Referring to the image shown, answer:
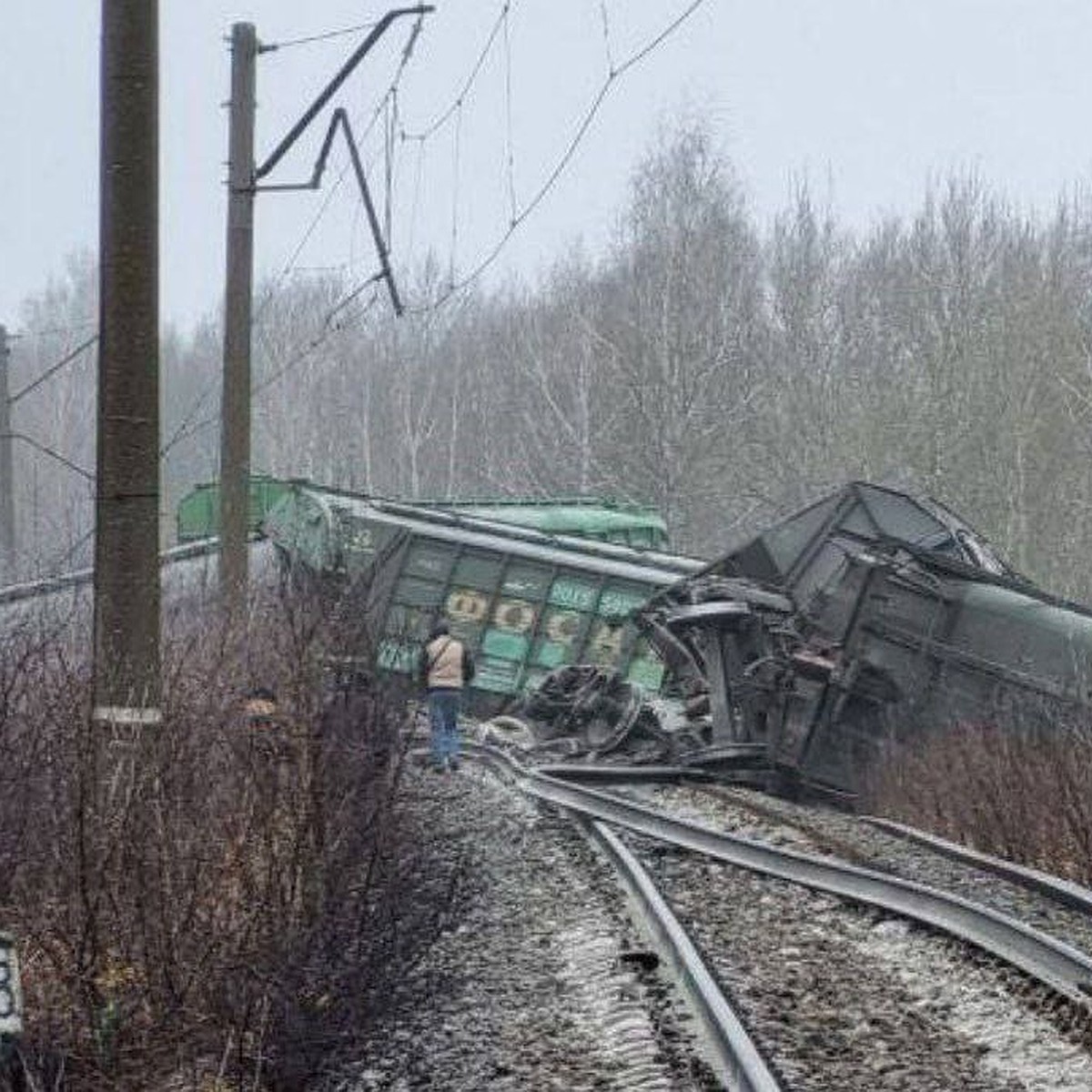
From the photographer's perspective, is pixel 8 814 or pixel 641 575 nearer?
pixel 8 814

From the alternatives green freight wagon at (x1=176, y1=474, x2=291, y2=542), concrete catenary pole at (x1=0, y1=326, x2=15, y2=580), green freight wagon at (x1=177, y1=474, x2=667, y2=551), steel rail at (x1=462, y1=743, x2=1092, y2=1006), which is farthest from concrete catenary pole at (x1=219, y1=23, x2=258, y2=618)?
concrete catenary pole at (x1=0, y1=326, x2=15, y2=580)

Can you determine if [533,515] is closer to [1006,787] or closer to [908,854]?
[1006,787]

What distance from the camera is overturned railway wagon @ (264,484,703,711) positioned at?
26.5 m

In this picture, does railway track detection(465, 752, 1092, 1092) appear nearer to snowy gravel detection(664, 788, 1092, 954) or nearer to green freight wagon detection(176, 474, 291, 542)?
snowy gravel detection(664, 788, 1092, 954)

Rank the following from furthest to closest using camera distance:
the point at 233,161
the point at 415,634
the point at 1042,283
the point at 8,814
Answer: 1. the point at 1042,283
2. the point at 415,634
3. the point at 233,161
4. the point at 8,814

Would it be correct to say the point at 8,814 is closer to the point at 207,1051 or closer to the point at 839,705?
the point at 207,1051

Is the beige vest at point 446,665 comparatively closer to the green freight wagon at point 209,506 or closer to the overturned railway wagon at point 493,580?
the overturned railway wagon at point 493,580

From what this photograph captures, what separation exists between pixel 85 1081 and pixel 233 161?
12943mm

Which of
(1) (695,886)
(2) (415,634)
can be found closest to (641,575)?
(2) (415,634)

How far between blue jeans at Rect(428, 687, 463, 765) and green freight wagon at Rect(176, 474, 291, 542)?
10263mm

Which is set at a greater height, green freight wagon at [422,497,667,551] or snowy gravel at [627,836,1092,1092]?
green freight wagon at [422,497,667,551]

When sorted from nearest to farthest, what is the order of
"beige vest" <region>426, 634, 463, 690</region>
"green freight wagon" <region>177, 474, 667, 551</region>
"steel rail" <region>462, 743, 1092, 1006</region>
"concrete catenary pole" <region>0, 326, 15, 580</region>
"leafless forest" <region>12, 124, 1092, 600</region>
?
"steel rail" <region>462, 743, 1092, 1006</region> → "beige vest" <region>426, 634, 463, 690</region> → "concrete catenary pole" <region>0, 326, 15, 580</region> → "green freight wagon" <region>177, 474, 667, 551</region> → "leafless forest" <region>12, 124, 1092, 600</region>

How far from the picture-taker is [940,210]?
210ft

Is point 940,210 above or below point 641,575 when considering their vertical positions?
above
